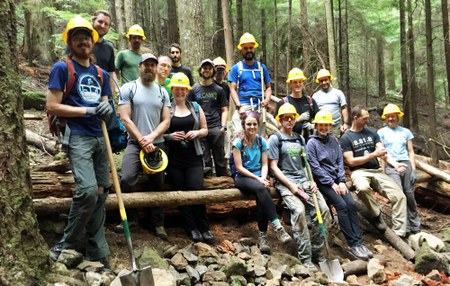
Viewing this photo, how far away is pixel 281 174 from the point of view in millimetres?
6789

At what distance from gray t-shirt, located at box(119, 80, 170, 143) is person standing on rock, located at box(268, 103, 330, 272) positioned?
2.14 meters

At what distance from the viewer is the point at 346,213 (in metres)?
7.04

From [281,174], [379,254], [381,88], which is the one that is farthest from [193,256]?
[381,88]

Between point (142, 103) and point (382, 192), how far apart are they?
5.16m

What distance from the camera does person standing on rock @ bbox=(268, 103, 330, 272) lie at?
21.1 feet

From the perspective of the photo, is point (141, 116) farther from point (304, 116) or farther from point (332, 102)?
point (332, 102)

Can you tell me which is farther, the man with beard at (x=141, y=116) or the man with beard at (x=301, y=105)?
the man with beard at (x=301, y=105)

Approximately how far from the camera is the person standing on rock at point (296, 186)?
643 cm

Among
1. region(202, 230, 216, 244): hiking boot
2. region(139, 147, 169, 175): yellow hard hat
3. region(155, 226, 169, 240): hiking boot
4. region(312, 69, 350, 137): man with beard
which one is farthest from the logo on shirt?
region(312, 69, 350, 137): man with beard

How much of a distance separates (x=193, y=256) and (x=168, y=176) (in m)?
1.47

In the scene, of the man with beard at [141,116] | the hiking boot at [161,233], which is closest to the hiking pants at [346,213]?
the hiking boot at [161,233]

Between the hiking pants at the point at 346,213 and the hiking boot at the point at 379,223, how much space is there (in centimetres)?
97

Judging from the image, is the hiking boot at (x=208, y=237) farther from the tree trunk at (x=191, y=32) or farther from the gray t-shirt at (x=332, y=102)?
the tree trunk at (x=191, y=32)

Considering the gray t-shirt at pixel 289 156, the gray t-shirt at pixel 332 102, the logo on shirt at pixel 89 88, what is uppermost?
the logo on shirt at pixel 89 88
